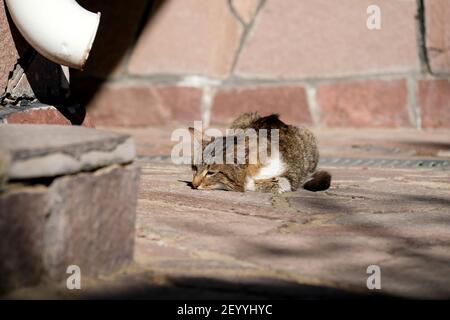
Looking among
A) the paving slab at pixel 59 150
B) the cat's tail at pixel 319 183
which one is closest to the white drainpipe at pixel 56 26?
the cat's tail at pixel 319 183

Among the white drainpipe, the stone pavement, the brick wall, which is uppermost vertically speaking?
the brick wall

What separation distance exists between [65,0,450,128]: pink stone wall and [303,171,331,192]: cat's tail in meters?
2.50

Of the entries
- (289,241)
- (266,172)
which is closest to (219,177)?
(266,172)

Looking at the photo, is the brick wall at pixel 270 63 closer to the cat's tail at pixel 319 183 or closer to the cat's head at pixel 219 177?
the cat's tail at pixel 319 183

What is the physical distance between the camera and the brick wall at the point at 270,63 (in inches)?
245

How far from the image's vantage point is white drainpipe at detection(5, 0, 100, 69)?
137 inches

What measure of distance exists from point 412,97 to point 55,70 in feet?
9.73

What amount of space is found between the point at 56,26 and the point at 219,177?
880mm

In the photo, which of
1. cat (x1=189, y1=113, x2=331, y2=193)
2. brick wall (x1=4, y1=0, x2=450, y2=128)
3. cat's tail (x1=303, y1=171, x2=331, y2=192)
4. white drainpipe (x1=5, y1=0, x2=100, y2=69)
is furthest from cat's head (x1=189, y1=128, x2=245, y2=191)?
brick wall (x1=4, y1=0, x2=450, y2=128)

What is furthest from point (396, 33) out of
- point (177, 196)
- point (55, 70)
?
point (177, 196)

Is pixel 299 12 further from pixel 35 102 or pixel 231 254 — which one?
pixel 231 254

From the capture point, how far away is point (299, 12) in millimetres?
6297

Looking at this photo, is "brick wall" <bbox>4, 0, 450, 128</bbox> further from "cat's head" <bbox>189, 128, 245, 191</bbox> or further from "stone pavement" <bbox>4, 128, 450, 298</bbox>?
"cat's head" <bbox>189, 128, 245, 191</bbox>

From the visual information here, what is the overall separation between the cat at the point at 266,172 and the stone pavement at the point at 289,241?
2.3 inches
